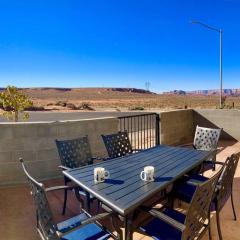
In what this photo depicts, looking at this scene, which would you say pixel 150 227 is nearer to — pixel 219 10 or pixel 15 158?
pixel 15 158

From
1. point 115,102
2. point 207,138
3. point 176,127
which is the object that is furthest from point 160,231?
point 115,102

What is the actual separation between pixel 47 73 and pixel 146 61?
28.8m

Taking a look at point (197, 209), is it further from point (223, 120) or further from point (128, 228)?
point (223, 120)

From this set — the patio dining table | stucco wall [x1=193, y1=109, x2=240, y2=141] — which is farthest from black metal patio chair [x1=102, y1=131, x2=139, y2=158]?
stucco wall [x1=193, y1=109, x2=240, y2=141]

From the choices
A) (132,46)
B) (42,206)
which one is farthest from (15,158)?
(132,46)

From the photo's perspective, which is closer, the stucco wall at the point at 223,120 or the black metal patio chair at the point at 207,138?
the black metal patio chair at the point at 207,138

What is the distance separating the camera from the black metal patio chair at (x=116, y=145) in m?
4.52

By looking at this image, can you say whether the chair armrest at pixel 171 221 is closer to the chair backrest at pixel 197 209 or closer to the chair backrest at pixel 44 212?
the chair backrest at pixel 197 209

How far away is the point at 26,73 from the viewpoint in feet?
163

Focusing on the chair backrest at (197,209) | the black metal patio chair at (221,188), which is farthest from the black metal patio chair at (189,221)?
the black metal patio chair at (221,188)

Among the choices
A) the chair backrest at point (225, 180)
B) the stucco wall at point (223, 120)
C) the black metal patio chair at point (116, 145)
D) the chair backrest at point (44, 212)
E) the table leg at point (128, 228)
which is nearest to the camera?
the chair backrest at point (44, 212)

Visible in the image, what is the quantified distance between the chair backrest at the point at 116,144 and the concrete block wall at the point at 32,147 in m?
1.28

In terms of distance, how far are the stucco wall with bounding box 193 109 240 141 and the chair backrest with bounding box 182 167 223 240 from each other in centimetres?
758

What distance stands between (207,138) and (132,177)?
274cm
